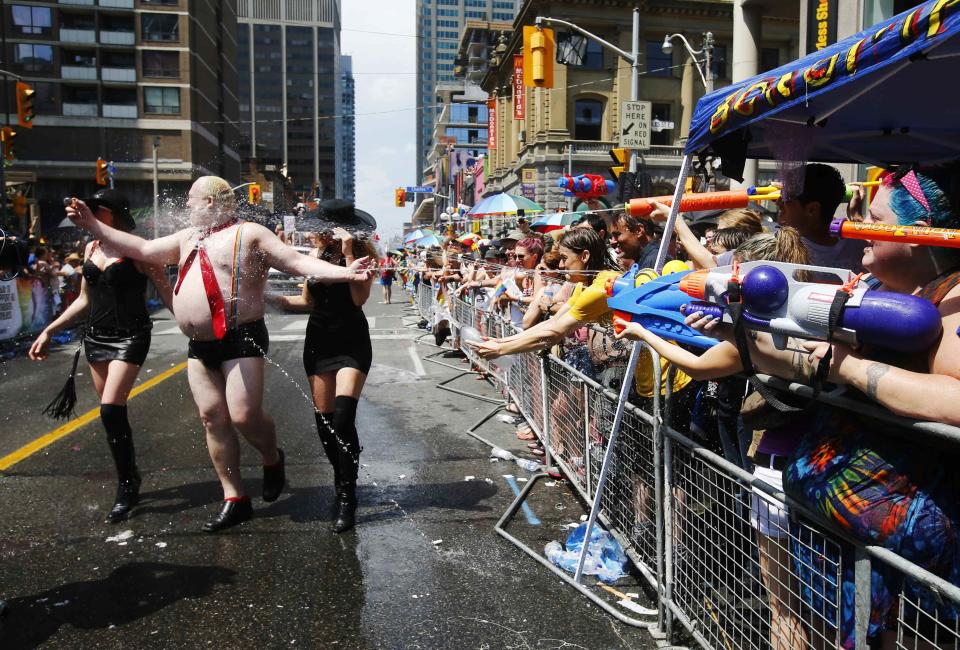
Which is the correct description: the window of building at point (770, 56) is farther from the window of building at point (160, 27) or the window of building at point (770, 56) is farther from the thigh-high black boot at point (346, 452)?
the window of building at point (160, 27)

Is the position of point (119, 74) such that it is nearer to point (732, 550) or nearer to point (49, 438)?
point (49, 438)

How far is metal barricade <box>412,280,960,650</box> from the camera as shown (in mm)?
1893

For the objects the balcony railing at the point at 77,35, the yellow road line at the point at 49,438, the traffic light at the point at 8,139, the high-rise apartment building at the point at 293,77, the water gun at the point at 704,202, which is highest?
the high-rise apartment building at the point at 293,77

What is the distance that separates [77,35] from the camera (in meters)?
64.6

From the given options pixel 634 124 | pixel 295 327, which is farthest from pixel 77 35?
pixel 634 124

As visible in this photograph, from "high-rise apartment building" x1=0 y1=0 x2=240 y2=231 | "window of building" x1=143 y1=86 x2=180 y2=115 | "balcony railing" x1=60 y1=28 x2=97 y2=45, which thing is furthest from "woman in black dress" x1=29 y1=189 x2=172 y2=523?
"balcony railing" x1=60 y1=28 x2=97 y2=45

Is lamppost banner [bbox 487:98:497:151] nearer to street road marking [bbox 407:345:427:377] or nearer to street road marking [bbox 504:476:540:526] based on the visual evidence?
street road marking [bbox 407:345:427:377]

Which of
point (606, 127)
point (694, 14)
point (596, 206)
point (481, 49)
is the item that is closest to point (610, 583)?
point (596, 206)

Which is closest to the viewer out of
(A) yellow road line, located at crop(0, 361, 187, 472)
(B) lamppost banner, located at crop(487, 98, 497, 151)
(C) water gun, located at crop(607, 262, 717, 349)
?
(C) water gun, located at crop(607, 262, 717, 349)

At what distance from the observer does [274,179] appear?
93.4m

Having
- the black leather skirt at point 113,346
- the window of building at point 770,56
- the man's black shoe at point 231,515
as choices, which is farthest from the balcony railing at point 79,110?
the man's black shoe at point 231,515

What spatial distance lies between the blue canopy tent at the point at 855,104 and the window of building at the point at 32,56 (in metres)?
75.3

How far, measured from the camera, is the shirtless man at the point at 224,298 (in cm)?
440

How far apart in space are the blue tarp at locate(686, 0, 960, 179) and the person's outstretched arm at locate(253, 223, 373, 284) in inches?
80.4
